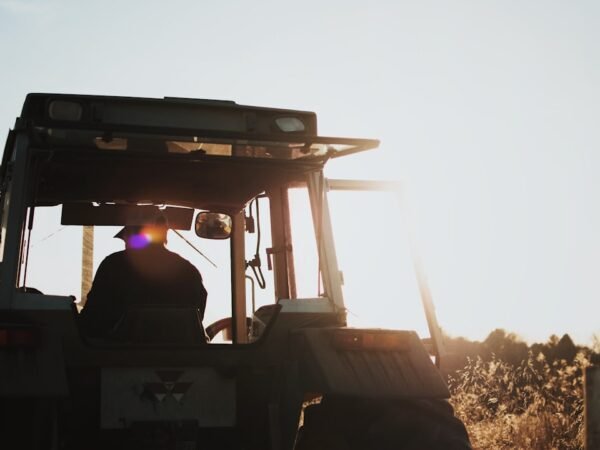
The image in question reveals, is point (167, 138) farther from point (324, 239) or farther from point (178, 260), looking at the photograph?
point (324, 239)

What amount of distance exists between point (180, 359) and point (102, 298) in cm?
80

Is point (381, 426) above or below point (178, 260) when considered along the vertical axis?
below

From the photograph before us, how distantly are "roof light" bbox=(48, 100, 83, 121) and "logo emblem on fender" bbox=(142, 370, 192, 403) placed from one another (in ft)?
3.93

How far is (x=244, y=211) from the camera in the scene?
19.2 ft

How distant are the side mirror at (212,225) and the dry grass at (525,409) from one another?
569cm

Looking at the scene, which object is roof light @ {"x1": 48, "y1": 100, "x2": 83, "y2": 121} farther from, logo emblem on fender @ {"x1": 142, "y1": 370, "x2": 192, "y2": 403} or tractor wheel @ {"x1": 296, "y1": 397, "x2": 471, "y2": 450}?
tractor wheel @ {"x1": 296, "y1": 397, "x2": 471, "y2": 450}

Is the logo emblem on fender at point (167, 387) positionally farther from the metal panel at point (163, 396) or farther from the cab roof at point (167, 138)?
the cab roof at point (167, 138)

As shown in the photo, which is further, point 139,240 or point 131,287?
point 139,240

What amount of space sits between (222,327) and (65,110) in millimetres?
2304

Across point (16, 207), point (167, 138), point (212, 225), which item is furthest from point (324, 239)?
point (16, 207)

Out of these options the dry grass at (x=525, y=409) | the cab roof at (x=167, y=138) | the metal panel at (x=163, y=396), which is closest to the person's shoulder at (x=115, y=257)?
the cab roof at (x=167, y=138)

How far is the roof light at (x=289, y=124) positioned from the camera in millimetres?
4246

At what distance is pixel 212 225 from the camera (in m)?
5.77

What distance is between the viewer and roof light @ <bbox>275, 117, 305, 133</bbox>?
4246 mm
